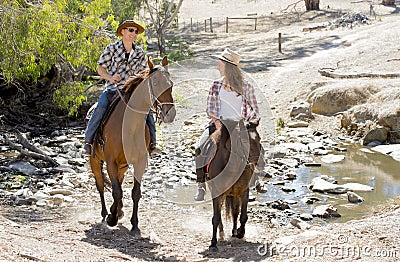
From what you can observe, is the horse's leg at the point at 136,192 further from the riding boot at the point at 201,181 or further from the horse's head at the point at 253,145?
the horse's head at the point at 253,145

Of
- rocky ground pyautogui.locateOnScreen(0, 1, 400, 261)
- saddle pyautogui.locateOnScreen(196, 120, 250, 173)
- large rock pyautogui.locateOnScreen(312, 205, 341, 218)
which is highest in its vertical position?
saddle pyautogui.locateOnScreen(196, 120, 250, 173)

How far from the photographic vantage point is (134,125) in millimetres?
8805

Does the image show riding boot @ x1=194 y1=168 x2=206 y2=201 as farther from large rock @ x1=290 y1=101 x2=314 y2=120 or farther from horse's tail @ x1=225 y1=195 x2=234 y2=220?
large rock @ x1=290 y1=101 x2=314 y2=120

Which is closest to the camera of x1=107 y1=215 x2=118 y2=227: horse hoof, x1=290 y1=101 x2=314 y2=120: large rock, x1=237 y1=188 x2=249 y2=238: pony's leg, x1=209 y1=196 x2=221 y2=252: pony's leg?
x1=209 y1=196 x2=221 y2=252: pony's leg

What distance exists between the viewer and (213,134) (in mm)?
8469

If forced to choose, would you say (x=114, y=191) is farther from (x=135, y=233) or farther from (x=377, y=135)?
(x=377, y=135)

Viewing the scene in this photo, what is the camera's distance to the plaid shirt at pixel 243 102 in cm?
854

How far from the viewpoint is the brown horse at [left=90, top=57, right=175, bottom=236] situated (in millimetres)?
8328

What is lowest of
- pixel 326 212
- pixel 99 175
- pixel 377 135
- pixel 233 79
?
pixel 326 212

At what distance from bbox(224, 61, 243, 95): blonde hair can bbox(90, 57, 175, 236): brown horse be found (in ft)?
2.67

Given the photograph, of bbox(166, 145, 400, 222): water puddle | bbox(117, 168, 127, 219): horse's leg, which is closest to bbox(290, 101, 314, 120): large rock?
bbox(166, 145, 400, 222): water puddle

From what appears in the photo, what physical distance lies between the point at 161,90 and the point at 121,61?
132 centimetres

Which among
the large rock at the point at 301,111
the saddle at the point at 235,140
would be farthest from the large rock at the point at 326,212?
the large rock at the point at 301,111

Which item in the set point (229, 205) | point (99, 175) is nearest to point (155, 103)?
point (229, 205)
